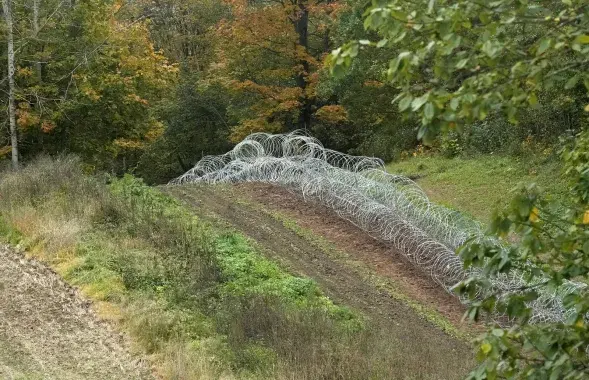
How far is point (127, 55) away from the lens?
2295 cm

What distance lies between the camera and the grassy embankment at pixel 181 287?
702 centimetres

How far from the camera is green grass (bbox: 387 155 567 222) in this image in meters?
17.2

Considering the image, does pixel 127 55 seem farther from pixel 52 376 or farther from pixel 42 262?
pixel 52 376

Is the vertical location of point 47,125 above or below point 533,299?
below

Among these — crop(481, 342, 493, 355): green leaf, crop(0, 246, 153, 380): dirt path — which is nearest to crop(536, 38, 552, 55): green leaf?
crop(481, 342, 493, 355): green leaf

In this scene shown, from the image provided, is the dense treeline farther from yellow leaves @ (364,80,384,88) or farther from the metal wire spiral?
the metal wire spiral

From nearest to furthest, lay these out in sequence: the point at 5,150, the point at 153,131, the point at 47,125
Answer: the point at 47,125 < the point at 5,150 < the point at 153,131

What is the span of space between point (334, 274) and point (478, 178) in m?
8.16

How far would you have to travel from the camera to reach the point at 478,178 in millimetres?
19312

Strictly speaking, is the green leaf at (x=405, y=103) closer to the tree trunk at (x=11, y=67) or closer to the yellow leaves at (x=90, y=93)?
the tree trunk at (x=11, y=67)

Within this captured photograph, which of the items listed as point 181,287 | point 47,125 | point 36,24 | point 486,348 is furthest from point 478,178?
point 486,348

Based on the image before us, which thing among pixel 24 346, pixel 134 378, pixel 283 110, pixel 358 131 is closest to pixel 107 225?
pixel 24 346

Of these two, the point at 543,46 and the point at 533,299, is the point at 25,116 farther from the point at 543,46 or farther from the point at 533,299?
the point at 543,46

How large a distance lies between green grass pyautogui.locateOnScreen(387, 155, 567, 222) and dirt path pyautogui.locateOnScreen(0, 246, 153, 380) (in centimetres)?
979
